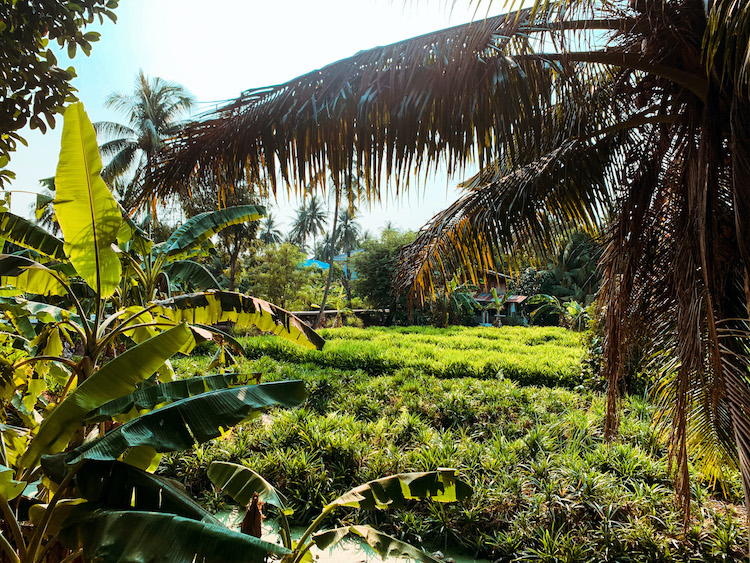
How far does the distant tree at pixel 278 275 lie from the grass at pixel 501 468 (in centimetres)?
1218

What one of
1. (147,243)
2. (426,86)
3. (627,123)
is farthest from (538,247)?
(147,243)

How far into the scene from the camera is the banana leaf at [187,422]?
1472mm

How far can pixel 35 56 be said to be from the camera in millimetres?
1632

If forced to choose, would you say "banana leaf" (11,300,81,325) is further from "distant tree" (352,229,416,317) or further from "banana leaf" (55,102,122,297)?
"distant tree" (352,229,416,317)

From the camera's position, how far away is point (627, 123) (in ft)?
8.53

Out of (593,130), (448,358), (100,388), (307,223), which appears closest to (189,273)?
(100,388)

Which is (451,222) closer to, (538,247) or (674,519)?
(538,247)

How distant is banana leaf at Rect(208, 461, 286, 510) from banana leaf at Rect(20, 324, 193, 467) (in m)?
1.07

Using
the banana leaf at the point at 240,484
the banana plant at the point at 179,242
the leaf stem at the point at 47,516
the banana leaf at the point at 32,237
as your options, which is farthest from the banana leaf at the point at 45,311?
the leaf stem at the point at 47,516

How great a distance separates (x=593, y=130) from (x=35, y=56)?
2.98m

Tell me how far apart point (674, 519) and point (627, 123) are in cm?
307

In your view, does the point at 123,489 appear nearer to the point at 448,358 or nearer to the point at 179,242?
the point at 179,242

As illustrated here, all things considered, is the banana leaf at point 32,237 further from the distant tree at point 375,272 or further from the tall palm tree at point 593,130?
the distant tree at point 375,272

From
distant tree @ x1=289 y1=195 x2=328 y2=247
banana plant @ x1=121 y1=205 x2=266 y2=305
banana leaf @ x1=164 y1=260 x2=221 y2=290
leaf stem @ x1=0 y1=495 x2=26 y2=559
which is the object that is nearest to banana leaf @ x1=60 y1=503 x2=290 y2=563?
leaf stem @ x1=0 y1=495 x2=26 y2=559
